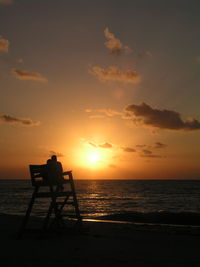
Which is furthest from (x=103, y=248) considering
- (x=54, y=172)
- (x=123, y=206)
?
(x=123, y=206)

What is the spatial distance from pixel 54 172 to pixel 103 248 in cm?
305

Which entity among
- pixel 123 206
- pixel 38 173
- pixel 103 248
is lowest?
pixel 123 206

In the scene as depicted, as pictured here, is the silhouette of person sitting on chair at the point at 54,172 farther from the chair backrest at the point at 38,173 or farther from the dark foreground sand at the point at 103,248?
the dark foreground sand at the point at 103,248

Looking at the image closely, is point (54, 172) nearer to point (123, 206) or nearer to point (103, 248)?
point (103, 248)

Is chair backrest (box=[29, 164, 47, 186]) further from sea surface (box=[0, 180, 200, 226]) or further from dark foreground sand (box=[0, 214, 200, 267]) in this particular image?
sea surface (box=[0, 180, 200, 226])

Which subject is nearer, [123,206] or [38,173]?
[38,173]

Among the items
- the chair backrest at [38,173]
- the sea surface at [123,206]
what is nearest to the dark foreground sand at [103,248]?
the chair backrest at [38,173]

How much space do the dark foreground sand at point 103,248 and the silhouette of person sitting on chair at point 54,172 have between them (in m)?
1.93

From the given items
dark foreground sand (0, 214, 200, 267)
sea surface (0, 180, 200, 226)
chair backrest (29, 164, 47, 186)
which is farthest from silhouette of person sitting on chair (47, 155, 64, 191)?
sea surface (0, 180, 200, 226)

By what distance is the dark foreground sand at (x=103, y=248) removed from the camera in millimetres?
7523

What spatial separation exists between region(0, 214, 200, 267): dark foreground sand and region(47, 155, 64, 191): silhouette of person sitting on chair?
1927 millimetres

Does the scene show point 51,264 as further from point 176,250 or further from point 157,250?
point 176,250

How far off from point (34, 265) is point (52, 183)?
11.6ft

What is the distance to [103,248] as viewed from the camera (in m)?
9.09
